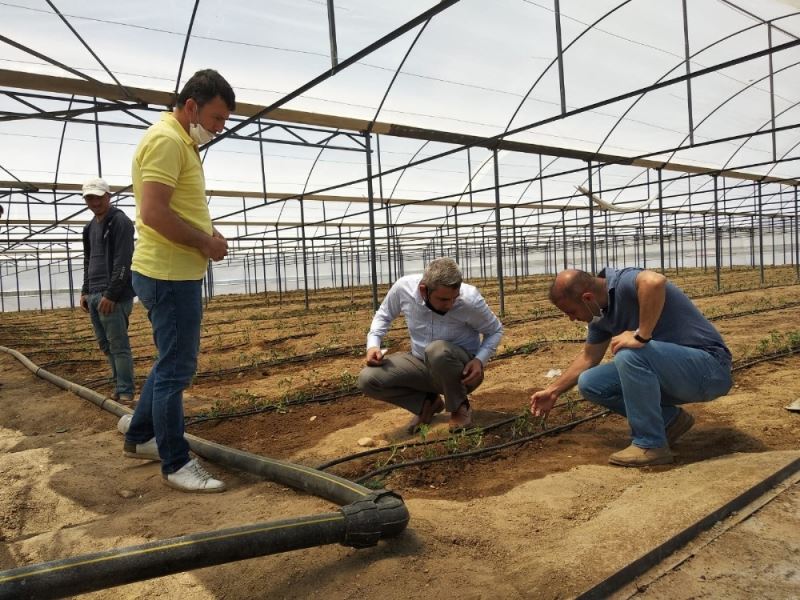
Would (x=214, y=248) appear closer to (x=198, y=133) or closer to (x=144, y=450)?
(x=198, y=133)

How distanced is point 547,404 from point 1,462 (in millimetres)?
2784

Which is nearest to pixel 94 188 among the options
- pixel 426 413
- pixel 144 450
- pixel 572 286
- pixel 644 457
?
pixel 144 450

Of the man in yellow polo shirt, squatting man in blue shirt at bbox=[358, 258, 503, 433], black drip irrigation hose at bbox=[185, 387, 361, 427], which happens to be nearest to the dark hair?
the man in yellow polo shirt

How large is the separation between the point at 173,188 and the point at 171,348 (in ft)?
2.13

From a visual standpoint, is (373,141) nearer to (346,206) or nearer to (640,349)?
(346,206)

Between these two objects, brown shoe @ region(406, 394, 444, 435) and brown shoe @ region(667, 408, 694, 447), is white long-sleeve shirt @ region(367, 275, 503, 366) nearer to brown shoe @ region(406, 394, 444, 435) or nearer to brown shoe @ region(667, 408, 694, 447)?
brown shoe @ region(406, 394, 444, 435)

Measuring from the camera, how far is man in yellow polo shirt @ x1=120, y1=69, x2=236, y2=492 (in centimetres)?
213

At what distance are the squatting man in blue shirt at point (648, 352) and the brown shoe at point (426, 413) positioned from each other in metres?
1.00

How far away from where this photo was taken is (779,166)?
1431 centimetres

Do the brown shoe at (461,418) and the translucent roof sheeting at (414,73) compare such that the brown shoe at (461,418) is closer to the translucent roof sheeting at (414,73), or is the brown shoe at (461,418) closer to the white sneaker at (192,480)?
the white sneaker at (192,480)

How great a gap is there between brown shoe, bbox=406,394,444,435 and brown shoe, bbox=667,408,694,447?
1.29 metres

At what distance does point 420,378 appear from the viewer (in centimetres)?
316

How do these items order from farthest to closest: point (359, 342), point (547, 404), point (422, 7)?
point (359, 342), point (422, 7), point (547, 404)

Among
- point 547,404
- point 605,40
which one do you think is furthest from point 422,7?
point 547,404
